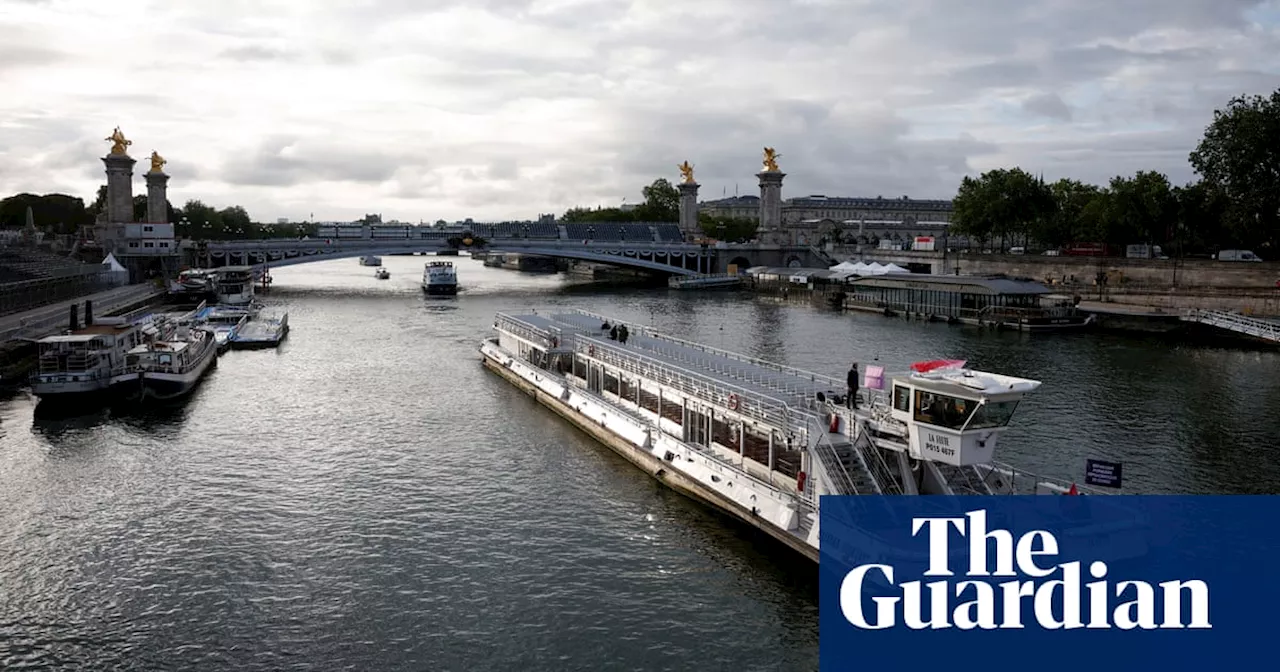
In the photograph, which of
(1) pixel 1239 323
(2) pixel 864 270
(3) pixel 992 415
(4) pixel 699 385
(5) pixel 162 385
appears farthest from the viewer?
(2) pixel 864 270

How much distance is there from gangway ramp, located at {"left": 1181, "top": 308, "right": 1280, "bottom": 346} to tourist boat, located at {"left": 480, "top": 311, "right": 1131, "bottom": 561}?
48179 mm

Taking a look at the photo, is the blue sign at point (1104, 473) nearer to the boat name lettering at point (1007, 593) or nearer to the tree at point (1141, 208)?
the boat name lettering at point (1007, 593)

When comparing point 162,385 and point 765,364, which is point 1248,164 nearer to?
point 765,364

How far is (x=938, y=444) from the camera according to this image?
80.3 feet

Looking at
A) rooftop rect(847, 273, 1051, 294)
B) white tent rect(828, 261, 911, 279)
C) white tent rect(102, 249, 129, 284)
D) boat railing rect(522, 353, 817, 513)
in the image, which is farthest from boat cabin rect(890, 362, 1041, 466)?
white tent rect(102, 249, 129, 284)

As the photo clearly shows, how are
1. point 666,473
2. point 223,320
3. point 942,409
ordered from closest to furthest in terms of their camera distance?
point 942,409
point 666,473
point 223,320

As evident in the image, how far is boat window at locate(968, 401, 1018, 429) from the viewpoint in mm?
23719

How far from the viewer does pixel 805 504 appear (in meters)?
25.9

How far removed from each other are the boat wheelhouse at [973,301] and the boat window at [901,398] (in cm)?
5867

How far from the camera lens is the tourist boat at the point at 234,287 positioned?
298 feet

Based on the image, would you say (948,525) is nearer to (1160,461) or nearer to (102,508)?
(1160,461)

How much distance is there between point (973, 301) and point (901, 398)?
67163 mm

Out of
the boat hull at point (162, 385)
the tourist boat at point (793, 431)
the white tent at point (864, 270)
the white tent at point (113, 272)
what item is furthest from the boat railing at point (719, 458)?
the white tent at point (864, 270)

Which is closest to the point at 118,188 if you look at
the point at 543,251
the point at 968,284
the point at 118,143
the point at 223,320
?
the point at 118,143
